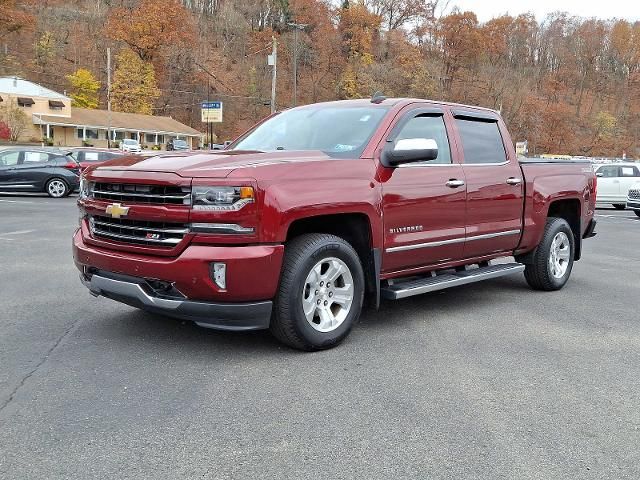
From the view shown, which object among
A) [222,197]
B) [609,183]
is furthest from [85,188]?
[609,183]

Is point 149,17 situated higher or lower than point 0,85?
higher

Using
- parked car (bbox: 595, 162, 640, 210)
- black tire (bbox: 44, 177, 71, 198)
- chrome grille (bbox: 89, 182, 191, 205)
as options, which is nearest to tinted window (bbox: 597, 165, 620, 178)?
parked car (bbox: 595, 162, 640, 210)

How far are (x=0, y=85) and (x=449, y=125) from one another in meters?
65.4

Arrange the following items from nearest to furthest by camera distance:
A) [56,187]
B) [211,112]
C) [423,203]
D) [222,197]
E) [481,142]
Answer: [222,197] < [423,203] < [481,142] < [56,187] < [211,112]

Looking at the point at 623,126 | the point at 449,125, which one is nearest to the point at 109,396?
the point at 449,125

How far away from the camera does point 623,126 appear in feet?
322

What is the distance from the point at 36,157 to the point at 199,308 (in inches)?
726

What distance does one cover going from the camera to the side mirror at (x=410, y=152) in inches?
192

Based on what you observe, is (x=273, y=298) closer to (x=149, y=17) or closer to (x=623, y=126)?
(x=149, y=17)

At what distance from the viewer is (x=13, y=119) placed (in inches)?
2197

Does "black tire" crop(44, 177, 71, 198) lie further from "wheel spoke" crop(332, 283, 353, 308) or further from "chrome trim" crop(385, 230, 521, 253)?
"wheel spoke" crop(332, 283, 353, 308)

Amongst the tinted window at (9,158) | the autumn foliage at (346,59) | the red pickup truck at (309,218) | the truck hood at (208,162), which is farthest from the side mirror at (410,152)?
the autumn foliage at (346,59)

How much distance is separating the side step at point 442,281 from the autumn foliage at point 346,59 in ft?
243

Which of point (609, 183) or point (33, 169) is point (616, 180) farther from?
point (33, 169)
